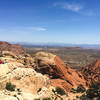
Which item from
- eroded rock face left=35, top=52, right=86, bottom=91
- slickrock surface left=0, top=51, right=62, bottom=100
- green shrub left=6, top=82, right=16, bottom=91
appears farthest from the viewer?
eroded rock face left=35, top=52, right=86, bottom=91

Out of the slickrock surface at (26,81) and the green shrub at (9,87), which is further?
the slickrock surface at (26,81)

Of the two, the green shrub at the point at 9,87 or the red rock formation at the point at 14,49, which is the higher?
the red rock formation at the point at 14,49

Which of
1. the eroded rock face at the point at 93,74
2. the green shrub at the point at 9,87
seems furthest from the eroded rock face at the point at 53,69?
the green shrub at the point at 9,87

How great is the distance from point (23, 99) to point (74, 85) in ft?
67.1

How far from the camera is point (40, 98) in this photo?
18203 millimetres

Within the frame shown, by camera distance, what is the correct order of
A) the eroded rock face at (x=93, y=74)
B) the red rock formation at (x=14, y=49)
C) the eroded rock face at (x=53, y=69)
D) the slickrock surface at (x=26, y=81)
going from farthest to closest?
1. the red rock formation at (x=14, y=49)
2. the eroded rock face at (x=93, y=74)
3. the eroded rock face at (x=53, y=69)
4. the slickrock surface at (x=26, y=81)

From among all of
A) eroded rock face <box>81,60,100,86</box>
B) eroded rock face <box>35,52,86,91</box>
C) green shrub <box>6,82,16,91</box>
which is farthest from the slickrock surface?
eroded rock face <box>81,60,100,86</box>

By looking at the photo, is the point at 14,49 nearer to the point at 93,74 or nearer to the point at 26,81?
the point at 93,74

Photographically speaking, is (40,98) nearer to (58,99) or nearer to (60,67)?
(58,99)

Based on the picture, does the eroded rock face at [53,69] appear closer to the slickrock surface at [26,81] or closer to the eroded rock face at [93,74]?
the slickrock surface at [26,81]

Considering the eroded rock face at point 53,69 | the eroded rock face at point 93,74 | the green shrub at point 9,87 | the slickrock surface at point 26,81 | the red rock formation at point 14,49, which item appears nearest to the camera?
the green shrub at point 9,87

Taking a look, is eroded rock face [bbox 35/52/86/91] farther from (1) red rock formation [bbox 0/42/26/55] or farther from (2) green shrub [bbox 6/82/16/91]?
(1) red rock formation [bbox 0/42/26/55]

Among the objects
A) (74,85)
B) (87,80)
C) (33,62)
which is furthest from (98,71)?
(33,62)

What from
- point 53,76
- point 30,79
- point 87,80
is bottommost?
point 87,80
